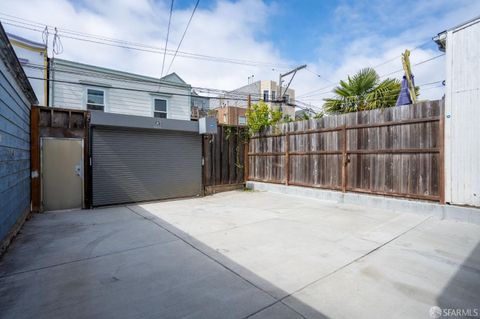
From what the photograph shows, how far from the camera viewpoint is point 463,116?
448 cm

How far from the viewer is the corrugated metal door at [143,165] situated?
642 centimetres

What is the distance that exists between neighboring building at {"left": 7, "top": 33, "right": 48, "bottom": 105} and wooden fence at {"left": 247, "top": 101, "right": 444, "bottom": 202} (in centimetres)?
819

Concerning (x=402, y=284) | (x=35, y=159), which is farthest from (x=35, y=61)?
(x=402, y=284)

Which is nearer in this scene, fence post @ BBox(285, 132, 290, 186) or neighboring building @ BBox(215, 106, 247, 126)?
fence post @ BBox(285, 132, 290, 186)

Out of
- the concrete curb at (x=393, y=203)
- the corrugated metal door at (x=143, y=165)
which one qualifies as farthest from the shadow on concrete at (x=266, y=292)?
the concrete curb at (x=393, y=203)

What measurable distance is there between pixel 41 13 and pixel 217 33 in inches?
218

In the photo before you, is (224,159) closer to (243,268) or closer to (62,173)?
(62,173)

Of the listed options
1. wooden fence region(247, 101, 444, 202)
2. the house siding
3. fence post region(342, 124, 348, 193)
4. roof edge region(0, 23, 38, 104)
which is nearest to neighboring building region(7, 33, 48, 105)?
the house siding

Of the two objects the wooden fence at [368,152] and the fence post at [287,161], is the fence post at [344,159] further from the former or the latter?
the fence post at [287,161]

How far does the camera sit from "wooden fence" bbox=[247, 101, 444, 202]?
16.3 feet

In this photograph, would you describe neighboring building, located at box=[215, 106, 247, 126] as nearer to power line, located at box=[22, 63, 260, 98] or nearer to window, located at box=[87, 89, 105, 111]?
power line, located at box=[22, 63, 260, 98]

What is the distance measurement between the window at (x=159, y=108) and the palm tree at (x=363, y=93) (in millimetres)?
6728

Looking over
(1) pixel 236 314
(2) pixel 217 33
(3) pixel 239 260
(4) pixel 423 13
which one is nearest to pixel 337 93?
(4) pixel 423 13

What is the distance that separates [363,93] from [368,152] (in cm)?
238
